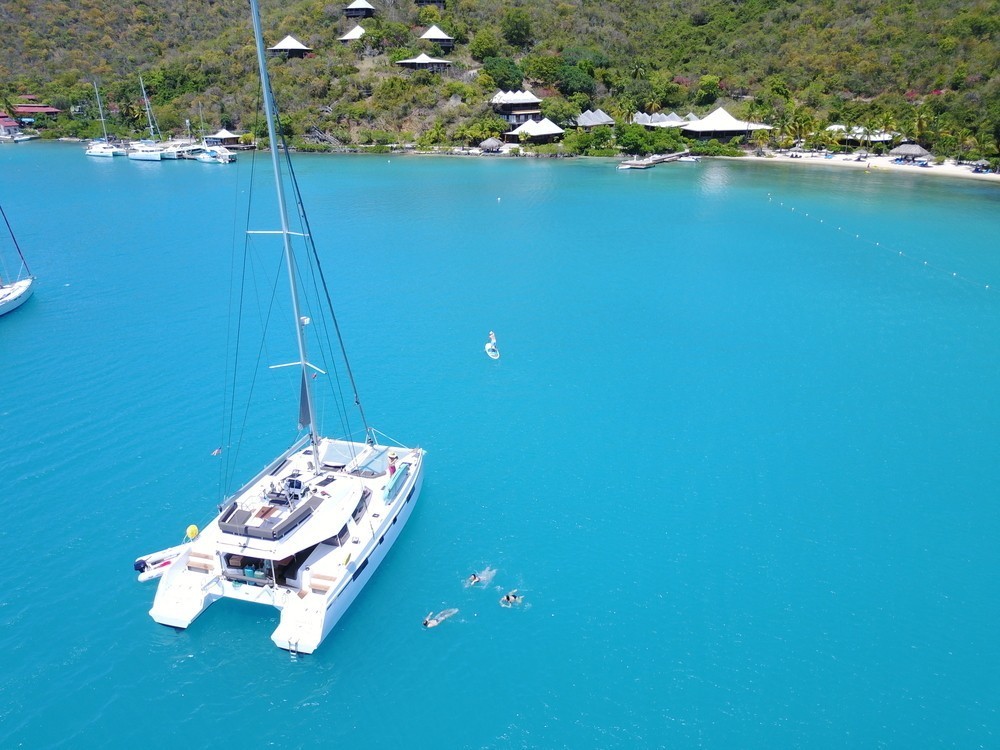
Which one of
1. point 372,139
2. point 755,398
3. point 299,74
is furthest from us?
point 299,74

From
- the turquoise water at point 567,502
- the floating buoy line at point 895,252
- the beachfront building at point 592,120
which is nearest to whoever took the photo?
the turquoise water at point 567,502

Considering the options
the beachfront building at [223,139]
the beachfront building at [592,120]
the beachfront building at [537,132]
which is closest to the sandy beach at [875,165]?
the beachfront building at [592,120]

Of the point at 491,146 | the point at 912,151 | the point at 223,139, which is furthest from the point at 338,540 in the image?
the point at 223,139

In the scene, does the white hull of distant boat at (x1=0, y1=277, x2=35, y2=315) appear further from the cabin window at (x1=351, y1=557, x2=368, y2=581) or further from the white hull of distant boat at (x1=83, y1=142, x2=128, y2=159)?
the white hull of distant boat at (x1=83, y1=142, x2=128, y2=159)

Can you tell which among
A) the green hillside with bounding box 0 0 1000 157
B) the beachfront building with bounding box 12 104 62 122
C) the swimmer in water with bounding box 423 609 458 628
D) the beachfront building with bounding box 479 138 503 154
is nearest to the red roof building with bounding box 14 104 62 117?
the beachfront building with bounding box 12 104 62 122

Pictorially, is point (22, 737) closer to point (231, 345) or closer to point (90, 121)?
point (231, 345)

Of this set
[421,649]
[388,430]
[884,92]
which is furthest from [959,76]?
[421,649]

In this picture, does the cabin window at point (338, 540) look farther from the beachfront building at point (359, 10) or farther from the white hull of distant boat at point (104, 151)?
the beachfront building at point (359, 10)
